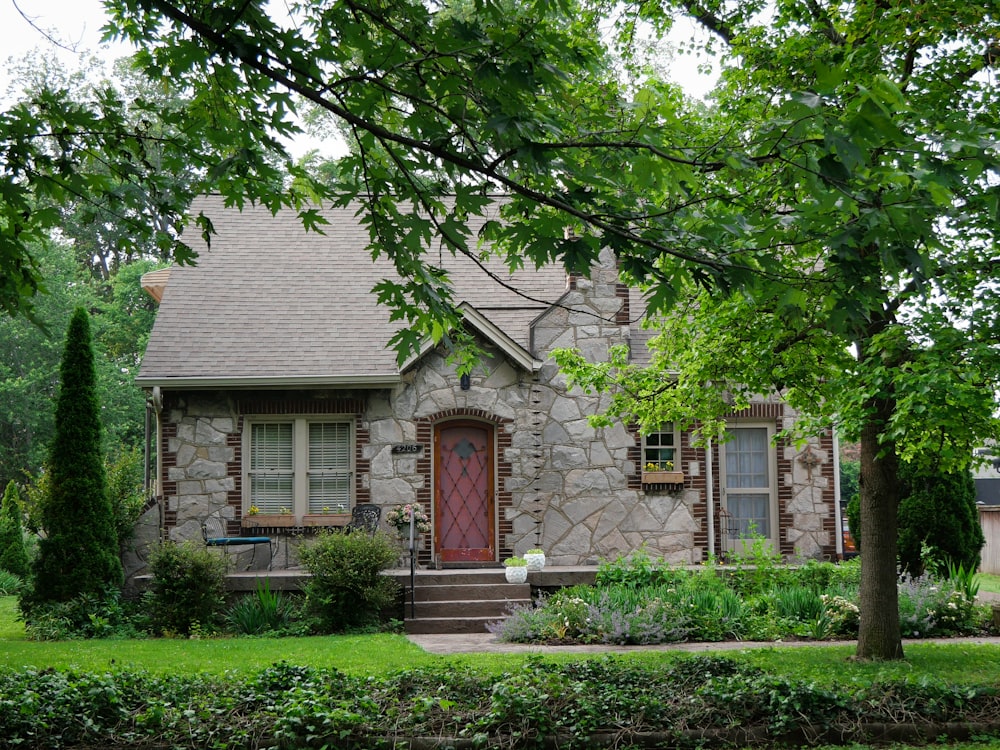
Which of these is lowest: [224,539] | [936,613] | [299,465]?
[936,613]

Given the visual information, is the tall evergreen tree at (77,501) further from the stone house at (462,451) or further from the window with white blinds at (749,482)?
the window with white blinds at (749,482)

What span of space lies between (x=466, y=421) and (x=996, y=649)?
7.64 meters

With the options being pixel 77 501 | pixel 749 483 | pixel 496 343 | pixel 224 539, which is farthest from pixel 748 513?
pixel 77 501

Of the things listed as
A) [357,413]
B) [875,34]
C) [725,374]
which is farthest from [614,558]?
[875,34]

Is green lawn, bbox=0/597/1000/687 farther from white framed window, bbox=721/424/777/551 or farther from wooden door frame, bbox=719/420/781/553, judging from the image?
white framed window, bbox=721/424/777/551

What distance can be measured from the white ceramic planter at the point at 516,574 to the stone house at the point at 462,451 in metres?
1.50

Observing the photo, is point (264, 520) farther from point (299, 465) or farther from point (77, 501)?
point (77, 501)

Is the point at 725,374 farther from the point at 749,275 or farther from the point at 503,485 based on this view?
the point at 503,485

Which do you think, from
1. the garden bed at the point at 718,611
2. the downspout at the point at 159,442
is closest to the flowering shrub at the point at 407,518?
the garden bed at the point at 718,611

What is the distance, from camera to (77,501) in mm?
12766

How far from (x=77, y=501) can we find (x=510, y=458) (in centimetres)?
580

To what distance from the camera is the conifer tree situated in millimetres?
19938

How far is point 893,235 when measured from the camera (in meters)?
4.21

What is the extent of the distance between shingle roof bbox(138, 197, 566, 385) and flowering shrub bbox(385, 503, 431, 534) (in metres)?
1.85
